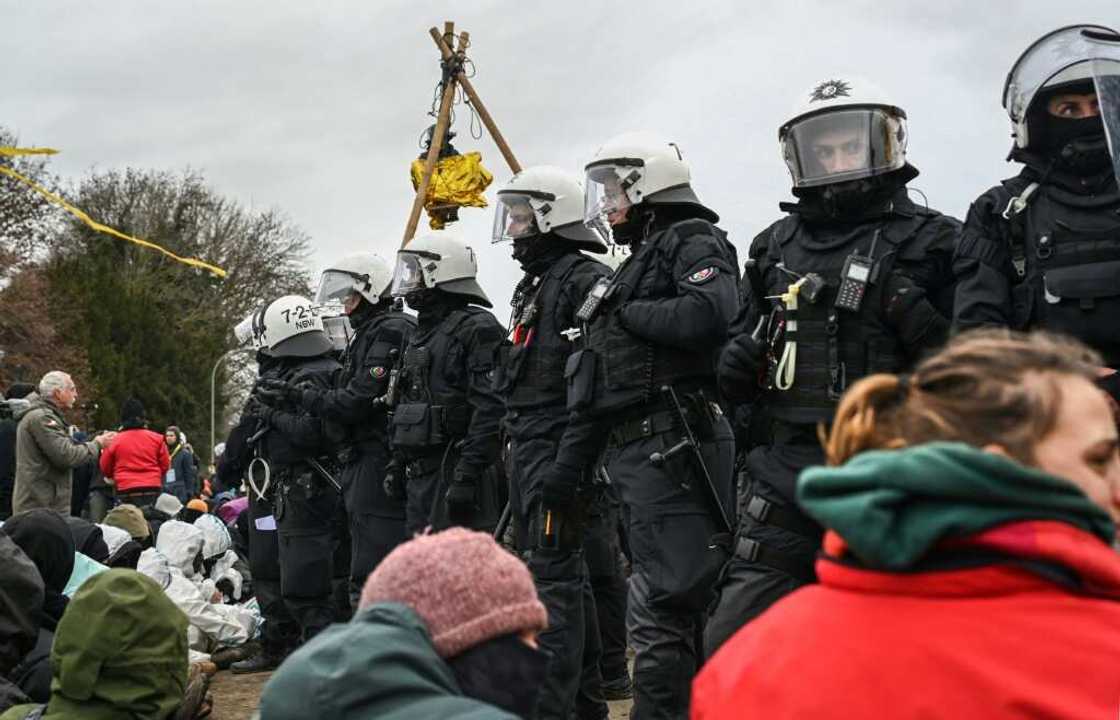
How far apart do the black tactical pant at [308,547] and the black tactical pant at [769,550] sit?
15.2 ft

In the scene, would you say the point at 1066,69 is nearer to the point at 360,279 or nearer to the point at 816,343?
the point at 816,343

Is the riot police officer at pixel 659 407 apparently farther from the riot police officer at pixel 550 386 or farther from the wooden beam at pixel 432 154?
the wooden beam at pixel 432 154

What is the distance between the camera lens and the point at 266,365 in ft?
32.2

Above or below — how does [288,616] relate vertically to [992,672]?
below

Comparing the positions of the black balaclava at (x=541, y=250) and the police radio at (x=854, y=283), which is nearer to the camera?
the police radio at (x=854, y=283)

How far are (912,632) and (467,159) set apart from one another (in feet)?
49.4

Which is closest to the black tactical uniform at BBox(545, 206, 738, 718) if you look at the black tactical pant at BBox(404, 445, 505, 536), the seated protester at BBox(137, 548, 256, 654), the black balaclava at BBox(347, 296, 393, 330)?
the black tactical pant at BBox(404, 445, 505, 536)

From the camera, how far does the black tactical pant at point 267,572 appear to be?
9203 millimetres

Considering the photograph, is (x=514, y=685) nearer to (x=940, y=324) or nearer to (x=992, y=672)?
(x=992, y=672)

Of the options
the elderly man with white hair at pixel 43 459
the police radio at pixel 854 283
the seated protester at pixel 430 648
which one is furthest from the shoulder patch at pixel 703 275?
the elderly man with white hair at pixel 43 459

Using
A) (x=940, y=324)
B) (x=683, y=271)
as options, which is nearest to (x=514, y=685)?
(x=940, y=324)

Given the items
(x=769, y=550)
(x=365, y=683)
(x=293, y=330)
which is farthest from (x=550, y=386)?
(x=365, y=683)

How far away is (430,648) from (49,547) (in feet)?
13.8

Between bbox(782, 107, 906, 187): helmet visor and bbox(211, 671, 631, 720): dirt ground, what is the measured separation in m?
3.46
